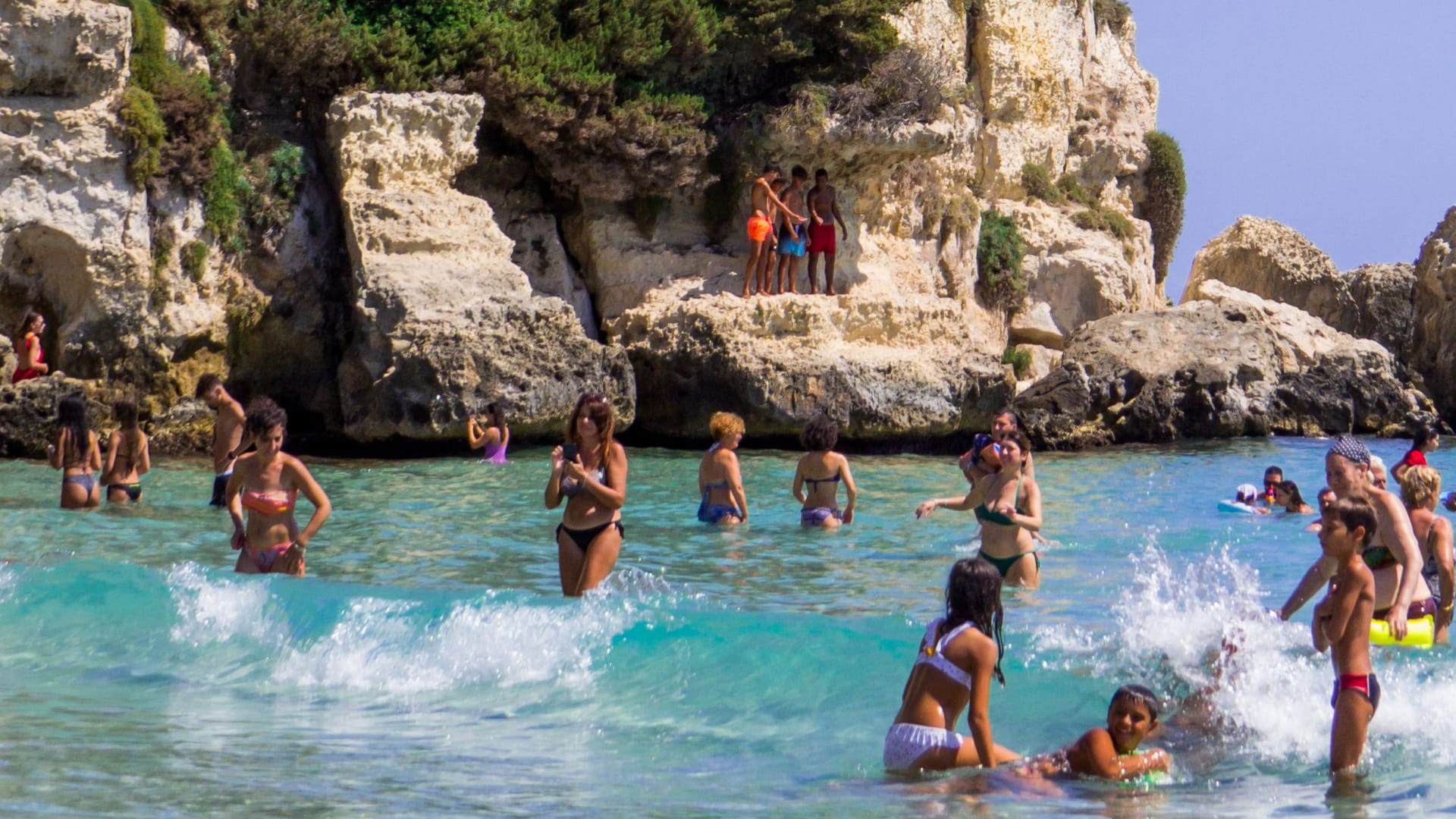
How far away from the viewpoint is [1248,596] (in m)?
10.4

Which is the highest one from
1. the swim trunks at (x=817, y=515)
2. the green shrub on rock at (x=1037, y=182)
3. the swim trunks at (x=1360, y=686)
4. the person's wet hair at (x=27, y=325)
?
the green shrub on rock at (x=1037, y=182)

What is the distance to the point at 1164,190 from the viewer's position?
35000 mm

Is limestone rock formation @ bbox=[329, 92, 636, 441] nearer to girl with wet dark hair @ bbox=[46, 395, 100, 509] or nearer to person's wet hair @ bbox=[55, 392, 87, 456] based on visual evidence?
person's wet hair @ bbox=[55, 392, 87, 456]

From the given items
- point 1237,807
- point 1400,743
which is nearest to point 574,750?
point 1237,807

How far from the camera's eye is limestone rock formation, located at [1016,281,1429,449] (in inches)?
953

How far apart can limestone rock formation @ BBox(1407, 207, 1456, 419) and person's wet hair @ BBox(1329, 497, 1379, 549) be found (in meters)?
27.0

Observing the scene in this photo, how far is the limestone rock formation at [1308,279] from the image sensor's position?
33.3 m

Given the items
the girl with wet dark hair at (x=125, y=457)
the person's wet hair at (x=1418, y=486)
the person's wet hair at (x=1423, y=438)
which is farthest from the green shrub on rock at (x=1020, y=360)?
the person's wet hair at (x=1418, y=486)

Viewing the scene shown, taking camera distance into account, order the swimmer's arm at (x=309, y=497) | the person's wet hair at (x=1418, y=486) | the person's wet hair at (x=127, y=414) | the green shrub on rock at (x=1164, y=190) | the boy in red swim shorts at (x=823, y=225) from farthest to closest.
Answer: the green shrub on rock at (x=1164, y=190) → the boy in red swim shorts at (x=823, y=225) → the person's wet hair at (x=127, y=414) → the swimmer's arm at (x=309, y=497) → the person's wet hair at (x=1418, y=486)

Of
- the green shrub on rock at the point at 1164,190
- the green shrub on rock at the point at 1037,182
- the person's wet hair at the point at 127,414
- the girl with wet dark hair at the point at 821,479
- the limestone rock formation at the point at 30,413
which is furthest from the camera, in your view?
the green shrub on rock at the point at 1164,190

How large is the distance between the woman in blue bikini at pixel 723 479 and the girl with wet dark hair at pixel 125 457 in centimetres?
511

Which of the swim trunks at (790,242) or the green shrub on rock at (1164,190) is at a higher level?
the green shrub on rock at (1164,190)

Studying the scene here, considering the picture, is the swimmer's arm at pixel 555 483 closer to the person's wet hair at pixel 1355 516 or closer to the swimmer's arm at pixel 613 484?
the swimmer's arm at pixel 613 484

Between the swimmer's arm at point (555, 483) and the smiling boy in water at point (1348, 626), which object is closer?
the smiling boy in water at point (1348, 626)
